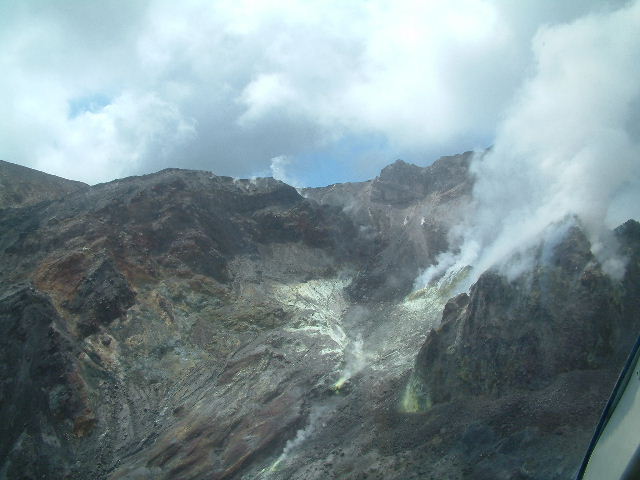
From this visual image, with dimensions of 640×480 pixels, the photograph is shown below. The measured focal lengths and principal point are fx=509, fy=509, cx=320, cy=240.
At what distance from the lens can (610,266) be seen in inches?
962

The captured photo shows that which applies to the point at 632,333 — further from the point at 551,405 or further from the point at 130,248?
the point at 130,248

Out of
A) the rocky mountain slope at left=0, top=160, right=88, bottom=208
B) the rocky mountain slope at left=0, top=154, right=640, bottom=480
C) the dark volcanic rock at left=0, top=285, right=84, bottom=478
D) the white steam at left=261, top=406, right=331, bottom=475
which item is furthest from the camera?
the rocky mountain slope at left=0, top=160, right=88, bottom=208

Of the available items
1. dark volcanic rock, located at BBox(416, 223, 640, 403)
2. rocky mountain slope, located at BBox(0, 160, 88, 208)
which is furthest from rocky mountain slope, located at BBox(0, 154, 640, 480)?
rocky mountain slope, located at BBox(0, 160, 88, 208)

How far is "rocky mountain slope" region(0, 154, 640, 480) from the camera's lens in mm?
22094

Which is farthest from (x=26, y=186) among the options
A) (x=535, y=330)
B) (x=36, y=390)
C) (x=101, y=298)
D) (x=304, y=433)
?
(x=535, y=330)

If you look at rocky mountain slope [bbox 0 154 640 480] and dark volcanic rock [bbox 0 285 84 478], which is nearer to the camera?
rocky mountain slope [bbox 0 154 640 480]

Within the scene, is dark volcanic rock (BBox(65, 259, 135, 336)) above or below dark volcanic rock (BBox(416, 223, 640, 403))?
above

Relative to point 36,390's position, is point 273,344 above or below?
below

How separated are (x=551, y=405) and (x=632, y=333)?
5.08 m

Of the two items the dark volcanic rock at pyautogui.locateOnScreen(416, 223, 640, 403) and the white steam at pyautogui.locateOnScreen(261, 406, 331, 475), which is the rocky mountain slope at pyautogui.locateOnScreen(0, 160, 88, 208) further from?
the dark volcanic rock at pyautogui.locateOnScreen(416, 223, 640, 403)

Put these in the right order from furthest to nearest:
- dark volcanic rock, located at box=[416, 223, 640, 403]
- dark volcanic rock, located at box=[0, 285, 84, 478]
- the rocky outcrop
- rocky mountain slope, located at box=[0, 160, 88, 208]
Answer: rocky mountain slope, located at box=[0, 160, 88, 208] < the rocky outcrop < dark volcanic rock, located at box=[0, 285, 84, 478] < dark volcanic rock, located at box=[416, 223, 640, 403]

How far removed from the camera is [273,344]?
3919 centimetres

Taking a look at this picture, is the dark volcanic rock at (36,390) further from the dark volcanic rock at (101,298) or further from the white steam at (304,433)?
the white steam at (304,433)

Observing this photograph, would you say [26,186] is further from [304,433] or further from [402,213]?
[304,433]
